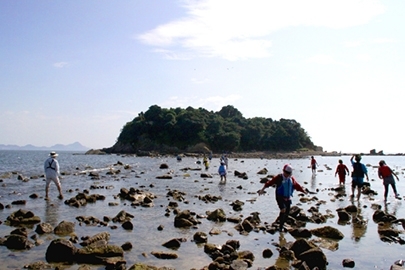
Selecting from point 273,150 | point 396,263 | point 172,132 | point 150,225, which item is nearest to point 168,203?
point 150,225

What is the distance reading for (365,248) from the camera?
1058 centimetres

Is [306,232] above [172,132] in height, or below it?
below

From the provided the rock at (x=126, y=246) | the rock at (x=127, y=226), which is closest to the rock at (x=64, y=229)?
the rock at (x=127, y=226)

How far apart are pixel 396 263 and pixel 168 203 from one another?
458 inches

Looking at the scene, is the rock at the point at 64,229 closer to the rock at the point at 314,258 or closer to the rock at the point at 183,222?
the rock at the point at 183,222

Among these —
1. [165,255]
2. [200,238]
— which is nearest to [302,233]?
[200,238]

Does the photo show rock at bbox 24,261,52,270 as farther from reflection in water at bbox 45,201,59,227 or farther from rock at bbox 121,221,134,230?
reflection in water at bbox 45,201,59,227

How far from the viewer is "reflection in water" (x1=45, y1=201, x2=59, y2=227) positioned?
13.9 m

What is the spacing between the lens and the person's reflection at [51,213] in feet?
45.5

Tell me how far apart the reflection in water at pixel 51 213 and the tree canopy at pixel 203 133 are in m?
110

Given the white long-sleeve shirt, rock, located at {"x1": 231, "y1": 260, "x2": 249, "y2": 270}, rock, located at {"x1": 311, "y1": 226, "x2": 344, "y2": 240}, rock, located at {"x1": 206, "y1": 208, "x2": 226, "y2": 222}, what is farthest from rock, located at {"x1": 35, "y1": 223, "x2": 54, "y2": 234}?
rock, located at {"x1": 311, "y1": 226, "x2": 344, "y2": 240}

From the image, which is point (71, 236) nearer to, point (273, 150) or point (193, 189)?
point (193, 189)

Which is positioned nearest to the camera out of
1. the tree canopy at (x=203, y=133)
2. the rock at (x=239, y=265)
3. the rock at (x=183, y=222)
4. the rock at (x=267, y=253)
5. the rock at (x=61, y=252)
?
the rock at (x=239, y=265)

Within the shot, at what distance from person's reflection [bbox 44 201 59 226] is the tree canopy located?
11034cm
